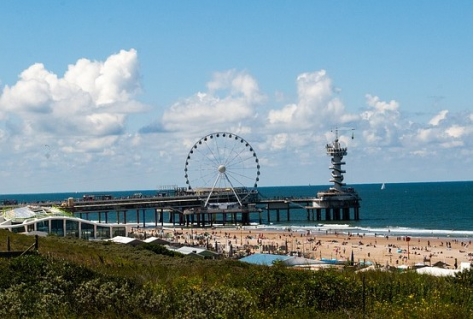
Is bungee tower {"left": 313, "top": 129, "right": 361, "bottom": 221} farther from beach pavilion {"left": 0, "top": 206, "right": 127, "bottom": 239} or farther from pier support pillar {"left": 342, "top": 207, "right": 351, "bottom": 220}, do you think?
beach pavilion {"left": 0, "top": 206, "right": 127, "bottom": 239}

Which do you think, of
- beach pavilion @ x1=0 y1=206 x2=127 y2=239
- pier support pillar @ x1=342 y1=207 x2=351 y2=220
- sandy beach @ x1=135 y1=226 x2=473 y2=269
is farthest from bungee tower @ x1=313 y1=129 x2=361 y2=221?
beach pavilion @ x1=0 y1=206 x2=127 y2=239

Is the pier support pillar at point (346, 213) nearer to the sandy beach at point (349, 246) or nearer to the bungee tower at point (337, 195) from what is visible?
the bungee tower at point (337, 195)

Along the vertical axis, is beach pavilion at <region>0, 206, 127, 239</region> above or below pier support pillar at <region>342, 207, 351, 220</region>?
above

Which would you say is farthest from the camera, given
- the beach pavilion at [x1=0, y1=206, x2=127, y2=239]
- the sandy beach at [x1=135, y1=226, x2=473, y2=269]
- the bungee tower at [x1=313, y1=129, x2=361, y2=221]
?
the bungee tower at [x1=313, y1=129, x2=361, y2=221]

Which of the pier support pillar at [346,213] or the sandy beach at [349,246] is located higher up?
the pier support pillar at [346,213]

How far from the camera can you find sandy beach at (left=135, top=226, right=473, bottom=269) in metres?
62.6

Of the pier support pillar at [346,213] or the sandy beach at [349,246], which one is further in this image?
the pier support pillar at [346,213]

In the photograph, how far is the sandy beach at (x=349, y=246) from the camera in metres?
62.6

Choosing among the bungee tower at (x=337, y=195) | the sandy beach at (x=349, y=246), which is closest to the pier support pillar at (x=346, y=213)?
the bungee tower at (x=337, y=195)

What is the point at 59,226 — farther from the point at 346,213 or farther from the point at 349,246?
the point at 346,213

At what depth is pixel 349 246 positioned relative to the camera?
74.1 meters

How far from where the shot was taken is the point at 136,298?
18203 millimetres

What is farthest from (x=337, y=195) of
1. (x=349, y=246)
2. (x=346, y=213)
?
(x=349, y=246)

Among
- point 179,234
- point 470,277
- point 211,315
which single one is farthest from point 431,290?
point 179,234
